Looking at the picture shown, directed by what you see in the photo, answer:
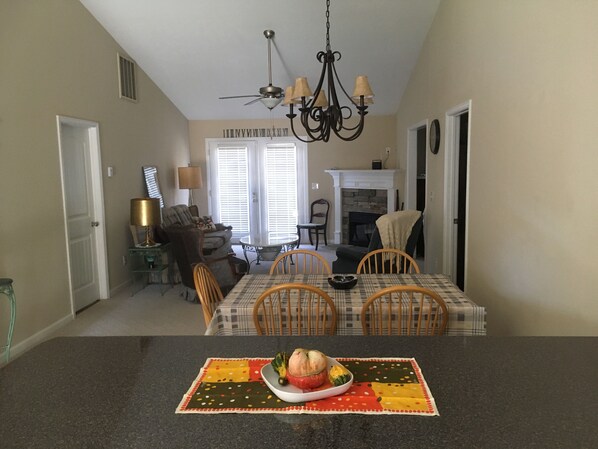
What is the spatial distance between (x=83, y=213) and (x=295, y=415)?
4.53 meters

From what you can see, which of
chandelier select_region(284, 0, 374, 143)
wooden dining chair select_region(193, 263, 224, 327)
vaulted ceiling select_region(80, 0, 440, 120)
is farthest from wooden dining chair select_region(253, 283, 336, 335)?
vaulted ceiling select_region(80, 0, 440, 120)

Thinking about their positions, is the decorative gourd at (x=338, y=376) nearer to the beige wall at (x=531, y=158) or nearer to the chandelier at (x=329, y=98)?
the beige wall at (x=531, y=158)

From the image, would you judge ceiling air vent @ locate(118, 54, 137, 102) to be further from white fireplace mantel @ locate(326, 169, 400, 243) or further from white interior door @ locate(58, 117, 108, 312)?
A: white fireplace mantel @ locate(326, 169, 400, 243)

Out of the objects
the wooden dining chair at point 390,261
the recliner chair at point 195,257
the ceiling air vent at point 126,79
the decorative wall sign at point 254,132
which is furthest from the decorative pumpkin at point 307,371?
the decorative wall sign at point 254,132

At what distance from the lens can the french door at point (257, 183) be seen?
27.6 feet

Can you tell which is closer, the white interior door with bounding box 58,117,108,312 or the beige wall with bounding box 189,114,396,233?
the white interior door with bounding box 58,117,108,312

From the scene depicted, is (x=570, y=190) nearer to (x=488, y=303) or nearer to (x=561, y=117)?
(x=561, y=117)

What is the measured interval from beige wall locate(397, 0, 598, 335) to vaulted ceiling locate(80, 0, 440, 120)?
3.70 ft

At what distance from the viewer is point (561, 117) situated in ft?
8.18

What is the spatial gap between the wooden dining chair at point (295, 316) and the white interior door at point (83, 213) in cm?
293

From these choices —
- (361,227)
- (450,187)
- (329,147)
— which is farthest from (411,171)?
(450,187)

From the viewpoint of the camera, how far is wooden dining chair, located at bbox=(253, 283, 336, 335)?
230cm

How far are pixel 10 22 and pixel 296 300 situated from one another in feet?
10.9

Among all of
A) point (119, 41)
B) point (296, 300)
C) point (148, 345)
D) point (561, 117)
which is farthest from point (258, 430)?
point (119, 41)
